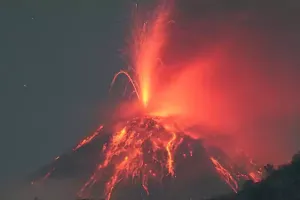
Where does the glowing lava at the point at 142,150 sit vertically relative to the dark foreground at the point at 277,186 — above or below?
above

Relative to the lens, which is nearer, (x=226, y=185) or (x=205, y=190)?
(x=205, y=190)

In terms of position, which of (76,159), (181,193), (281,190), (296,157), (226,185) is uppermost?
(76,159)

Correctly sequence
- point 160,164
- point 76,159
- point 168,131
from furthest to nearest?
point 76,159, point 160,164, point 168,131

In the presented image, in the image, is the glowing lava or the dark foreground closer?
the dark foreground

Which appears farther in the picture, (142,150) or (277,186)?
(142,150)

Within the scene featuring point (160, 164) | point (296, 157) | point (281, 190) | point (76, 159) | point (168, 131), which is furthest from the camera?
point (76, 159)

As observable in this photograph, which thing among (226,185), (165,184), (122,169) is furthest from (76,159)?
(226,185)

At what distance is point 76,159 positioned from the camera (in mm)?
133500

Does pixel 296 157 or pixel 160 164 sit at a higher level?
pixel 160 164

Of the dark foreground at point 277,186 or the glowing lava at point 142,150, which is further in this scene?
the glowing lava at point 142,150

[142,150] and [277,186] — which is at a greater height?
[142,150]

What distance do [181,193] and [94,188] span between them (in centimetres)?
2041

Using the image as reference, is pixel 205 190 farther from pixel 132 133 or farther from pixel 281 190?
pixel 281 190

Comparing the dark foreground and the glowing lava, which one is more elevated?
the glowing lava
